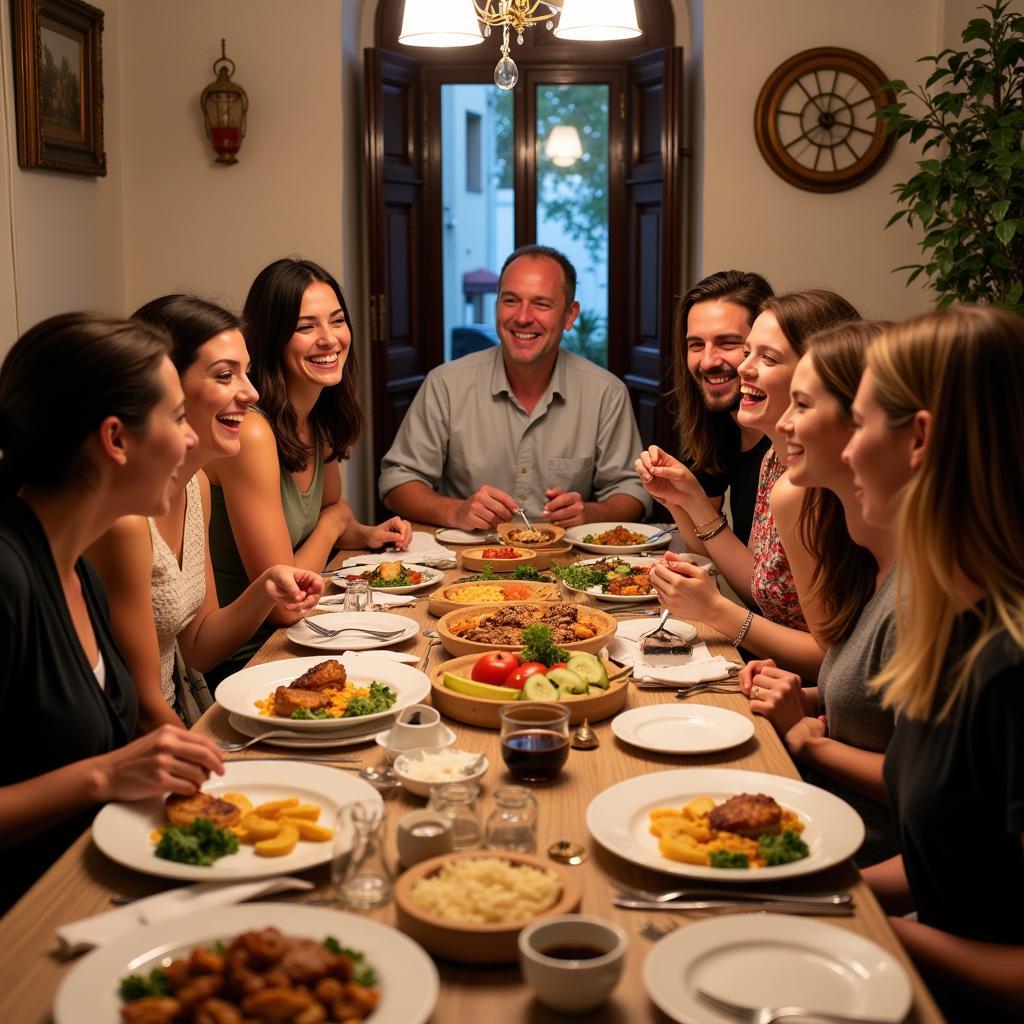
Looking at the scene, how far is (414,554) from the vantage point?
10.9 feet

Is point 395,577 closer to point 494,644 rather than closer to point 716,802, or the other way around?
point 494,644

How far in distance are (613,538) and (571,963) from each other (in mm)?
2272

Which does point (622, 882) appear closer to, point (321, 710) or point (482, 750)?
point (482, 750)

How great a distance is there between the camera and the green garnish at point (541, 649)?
2082 mm

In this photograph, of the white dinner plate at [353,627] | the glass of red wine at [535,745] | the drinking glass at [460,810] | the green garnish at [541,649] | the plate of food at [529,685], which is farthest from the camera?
the white dinner plate at [353,627]

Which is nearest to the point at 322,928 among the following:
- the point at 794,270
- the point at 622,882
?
the point at 622,882

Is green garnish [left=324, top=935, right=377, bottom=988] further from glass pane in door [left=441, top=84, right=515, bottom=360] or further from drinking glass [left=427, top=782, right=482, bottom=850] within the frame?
glass pane in door [left=441, top=84, right=515, bottom=360]

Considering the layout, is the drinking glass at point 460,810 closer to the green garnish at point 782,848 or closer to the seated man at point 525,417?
the green garnish at point 782,848

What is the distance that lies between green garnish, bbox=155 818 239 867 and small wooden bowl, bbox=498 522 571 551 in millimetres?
1827

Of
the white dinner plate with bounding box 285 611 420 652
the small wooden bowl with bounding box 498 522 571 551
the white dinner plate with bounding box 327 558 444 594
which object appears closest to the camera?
the white dinner plate with bounding box 285 611 420 652

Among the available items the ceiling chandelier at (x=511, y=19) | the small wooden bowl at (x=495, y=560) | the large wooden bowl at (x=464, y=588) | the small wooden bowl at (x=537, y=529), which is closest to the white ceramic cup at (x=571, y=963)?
the large wooden bowl at (x=464, y=588)

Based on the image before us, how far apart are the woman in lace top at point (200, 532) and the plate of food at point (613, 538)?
1037 mm

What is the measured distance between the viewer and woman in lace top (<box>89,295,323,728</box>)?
2408 mm

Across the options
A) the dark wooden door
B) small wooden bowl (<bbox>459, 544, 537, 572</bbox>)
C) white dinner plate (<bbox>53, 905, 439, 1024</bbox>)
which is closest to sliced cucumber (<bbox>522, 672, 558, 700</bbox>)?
white dinner plate (<bbox>53, 905, 439, 1024</bbox>)
